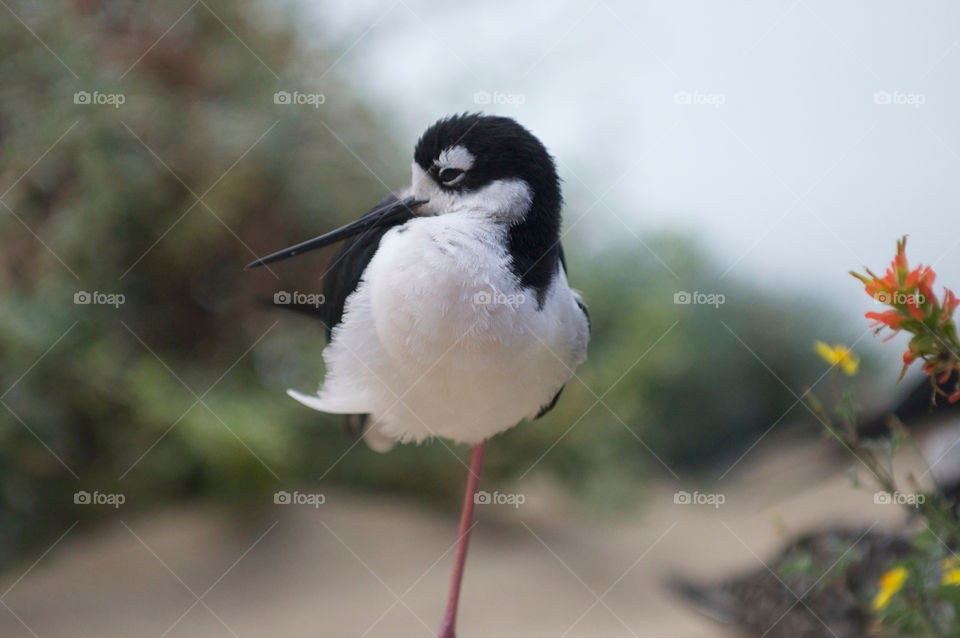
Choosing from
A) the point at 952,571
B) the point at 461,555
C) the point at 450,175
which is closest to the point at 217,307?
the point at 461,555

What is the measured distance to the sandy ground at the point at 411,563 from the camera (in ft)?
4.20

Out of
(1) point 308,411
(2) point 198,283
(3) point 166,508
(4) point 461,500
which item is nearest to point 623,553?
(4) point 461,500

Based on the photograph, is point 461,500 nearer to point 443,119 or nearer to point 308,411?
point 308,411

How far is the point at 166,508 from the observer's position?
59.3 inches

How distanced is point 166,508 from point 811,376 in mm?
1165

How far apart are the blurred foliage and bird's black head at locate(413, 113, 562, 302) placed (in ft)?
2.77

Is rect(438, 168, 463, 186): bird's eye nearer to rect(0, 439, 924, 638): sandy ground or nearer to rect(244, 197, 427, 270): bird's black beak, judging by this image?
rect(244, 197, 427, 270): bird's black beak

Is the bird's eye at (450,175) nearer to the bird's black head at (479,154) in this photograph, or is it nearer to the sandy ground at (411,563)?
the bird's black head at (479,154)

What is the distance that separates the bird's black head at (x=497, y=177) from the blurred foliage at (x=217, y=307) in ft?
2.77

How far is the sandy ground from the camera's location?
4.20 feet

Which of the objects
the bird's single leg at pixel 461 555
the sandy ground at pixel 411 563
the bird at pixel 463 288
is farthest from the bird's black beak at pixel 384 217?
the sandy ground at pixel 411 563

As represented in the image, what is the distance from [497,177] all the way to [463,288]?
0.29ft

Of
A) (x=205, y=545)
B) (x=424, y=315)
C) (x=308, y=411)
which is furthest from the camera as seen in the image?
(x=308, y=411)

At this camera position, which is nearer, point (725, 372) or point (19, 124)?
point (19, 124)
